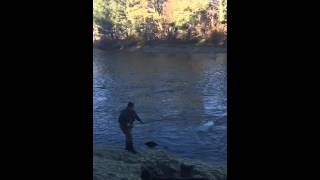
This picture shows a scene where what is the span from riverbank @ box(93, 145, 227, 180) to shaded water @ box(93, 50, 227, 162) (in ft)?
5.98

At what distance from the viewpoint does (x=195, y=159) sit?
8211 millimetres

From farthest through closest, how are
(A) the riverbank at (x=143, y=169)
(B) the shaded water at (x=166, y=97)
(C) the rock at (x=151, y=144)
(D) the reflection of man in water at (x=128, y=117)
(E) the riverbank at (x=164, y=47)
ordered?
1. (B) the shaded water at (x=166, y=97)
2. (E) the riverbank at (x=164, y=47)
3. (C) the rock at (x=151, y=144)
4. (D) the reflection of man in water at (x=128, y=117)
5. (A) the riverbank at (x=143, y=169)

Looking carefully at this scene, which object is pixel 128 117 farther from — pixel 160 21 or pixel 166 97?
pixel 166 97

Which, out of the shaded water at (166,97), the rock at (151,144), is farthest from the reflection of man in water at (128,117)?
the shaded water at (166,97)

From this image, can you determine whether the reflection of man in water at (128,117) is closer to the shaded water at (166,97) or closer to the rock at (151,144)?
the rock at (151,144)

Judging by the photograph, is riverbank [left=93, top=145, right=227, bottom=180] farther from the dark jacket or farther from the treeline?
the treeline

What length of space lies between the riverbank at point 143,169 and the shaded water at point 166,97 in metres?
1.82

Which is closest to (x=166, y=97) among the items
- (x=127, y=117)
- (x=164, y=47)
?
(x=164, y=47)

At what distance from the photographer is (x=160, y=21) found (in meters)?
9.34

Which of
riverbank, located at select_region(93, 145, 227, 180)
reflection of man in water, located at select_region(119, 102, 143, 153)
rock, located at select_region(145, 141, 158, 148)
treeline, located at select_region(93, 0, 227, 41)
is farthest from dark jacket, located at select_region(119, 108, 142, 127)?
treeline, located at select_region(93, 0, 227, 41)

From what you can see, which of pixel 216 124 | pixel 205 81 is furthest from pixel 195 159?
pixel 205 81

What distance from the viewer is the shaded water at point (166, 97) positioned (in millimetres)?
9656
